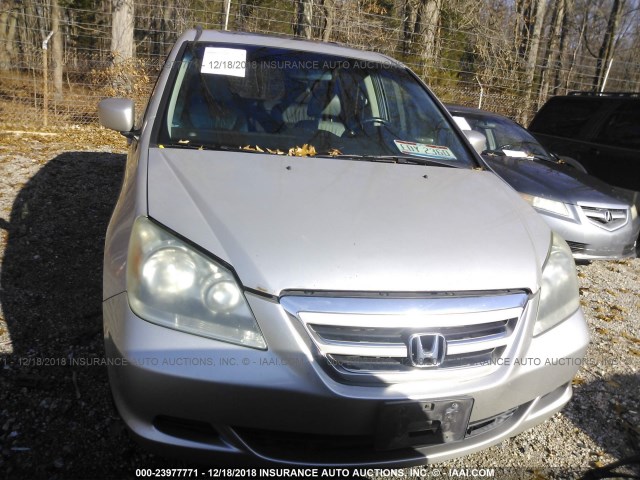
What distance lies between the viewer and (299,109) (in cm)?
291

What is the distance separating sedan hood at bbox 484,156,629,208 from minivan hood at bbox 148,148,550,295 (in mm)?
2721

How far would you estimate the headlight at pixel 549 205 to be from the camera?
481 cm

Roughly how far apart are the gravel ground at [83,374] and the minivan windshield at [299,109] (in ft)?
4.18

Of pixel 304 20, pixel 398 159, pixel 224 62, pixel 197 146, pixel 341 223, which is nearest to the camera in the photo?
pixel 341 223

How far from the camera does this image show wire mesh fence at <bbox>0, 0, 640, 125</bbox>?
918cm

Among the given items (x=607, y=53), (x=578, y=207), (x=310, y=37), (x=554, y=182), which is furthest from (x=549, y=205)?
(x=607, y=53)

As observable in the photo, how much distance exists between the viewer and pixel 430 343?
173 centimetres

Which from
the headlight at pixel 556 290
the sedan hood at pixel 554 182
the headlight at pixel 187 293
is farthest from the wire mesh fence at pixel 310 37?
the headlight at pixel 556 290

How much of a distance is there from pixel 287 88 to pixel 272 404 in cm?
193

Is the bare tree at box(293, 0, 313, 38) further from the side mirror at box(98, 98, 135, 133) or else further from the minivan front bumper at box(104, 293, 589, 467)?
the minivan front bumper at box(104, 293, 589, 467)

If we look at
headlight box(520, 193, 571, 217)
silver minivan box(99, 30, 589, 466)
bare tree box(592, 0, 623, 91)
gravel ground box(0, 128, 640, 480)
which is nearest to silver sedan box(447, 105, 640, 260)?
headlight box(520, 193, 571, 217)

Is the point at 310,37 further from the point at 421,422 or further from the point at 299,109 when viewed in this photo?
the point at 421,422

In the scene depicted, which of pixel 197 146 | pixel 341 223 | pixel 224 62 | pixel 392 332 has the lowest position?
pixel 392 332

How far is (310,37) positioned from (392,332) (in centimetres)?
1006
